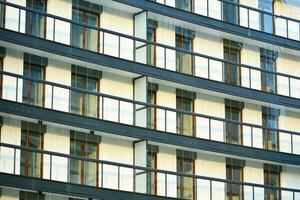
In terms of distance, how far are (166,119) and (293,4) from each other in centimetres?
902

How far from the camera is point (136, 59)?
38.3 meters

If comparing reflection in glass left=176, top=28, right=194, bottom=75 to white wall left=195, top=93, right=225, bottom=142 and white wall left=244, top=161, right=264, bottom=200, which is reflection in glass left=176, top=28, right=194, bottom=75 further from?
white wall left=244, top=161, right=264, bottom=200

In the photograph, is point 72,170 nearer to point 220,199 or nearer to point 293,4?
point 220,199

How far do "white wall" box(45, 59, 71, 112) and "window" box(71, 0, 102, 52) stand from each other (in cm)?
98

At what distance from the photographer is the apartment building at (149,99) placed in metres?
34.9

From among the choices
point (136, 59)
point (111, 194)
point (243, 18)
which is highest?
point (243, 18)

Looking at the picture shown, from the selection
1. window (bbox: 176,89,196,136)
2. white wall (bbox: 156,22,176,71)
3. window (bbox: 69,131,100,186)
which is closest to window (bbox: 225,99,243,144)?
window (bbox: 176,89,196,136)

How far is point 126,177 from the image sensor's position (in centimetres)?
3653

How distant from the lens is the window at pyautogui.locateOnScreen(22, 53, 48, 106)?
3500 cm

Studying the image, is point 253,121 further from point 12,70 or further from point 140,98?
point 12,70

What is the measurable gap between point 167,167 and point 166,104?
2.34 meters

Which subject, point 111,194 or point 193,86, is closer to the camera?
point 111,194

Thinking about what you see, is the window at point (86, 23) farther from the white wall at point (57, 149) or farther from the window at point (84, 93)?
the white wall at point (57, 149)

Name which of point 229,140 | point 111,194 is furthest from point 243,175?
point 111,194
